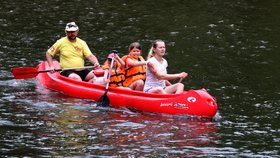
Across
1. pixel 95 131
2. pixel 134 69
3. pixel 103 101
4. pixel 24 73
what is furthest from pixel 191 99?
pixel 24 73

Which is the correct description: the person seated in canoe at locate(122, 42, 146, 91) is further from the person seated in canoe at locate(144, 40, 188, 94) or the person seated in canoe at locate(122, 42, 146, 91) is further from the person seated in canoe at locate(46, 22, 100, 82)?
the person seated in canoe at locate(46, 22, 100, 82)

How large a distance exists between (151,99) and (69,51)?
Result: 3295mm

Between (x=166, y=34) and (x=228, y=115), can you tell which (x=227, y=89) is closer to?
(x=228, y=115)

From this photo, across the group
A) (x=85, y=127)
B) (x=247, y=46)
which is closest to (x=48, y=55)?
Answer: (x=85, y=127)

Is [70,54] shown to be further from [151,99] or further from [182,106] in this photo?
[182,106]

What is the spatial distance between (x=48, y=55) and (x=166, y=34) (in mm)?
8074

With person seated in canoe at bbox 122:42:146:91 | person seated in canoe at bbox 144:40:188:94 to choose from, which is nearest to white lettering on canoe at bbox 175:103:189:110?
person seated in canoe at bbox 144:40:188:94

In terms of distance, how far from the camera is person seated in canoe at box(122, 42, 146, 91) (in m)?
14.5

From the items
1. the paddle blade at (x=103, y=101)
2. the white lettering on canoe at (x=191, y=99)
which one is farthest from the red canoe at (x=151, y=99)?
the paddle blade at (x=103, y=101)

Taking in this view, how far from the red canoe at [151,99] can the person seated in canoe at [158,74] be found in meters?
0.25

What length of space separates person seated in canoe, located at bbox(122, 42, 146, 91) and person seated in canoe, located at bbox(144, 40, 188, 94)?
370 mm

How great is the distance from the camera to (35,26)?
24297mm

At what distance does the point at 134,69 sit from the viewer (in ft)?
48.5

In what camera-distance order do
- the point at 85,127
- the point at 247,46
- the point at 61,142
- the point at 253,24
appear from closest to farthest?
the point at 61,142, the point at 85,127, the point at 247,46, the point at 253,24
